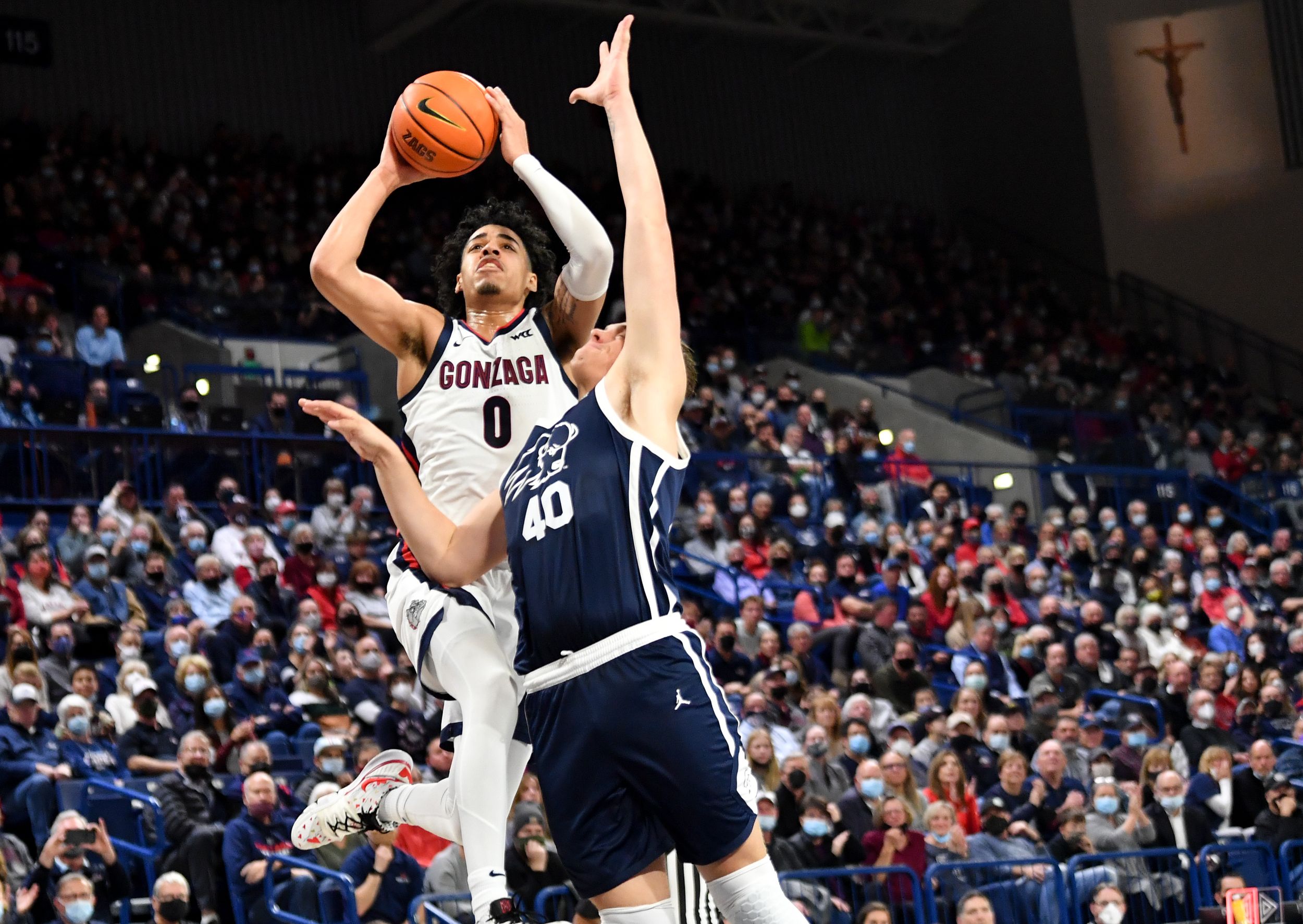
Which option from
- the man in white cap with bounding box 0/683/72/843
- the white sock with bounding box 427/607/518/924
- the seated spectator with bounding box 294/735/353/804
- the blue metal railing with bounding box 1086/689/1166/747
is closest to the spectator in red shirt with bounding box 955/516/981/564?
the blue metal railing with bounding box 1086/689/1166/747

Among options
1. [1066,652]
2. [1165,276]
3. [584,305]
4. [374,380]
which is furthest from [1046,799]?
[1165,276]

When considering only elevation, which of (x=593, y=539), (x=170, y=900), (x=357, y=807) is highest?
(x=593, y=539)

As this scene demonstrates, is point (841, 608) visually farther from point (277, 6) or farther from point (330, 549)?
point (277, 6)

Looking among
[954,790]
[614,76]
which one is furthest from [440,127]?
[954,790]

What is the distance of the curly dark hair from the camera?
5.77 metres

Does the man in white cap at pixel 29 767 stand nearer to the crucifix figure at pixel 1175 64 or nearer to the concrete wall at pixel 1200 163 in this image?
the concrete wall at pixel 1200 163

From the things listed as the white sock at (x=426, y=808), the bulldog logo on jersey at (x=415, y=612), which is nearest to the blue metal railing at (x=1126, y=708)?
the white sock at (x=426, y=808)

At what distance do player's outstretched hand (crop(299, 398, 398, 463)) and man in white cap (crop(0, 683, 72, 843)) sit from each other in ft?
19.7

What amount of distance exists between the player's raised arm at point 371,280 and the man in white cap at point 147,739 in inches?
232

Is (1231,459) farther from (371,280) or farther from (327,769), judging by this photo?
(371,280)

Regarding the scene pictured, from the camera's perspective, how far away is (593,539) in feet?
13.3

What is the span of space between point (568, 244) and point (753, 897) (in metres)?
2.20

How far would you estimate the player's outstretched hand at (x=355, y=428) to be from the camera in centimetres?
448

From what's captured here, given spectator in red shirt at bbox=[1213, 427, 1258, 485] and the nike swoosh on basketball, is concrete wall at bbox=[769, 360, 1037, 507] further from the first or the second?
the nike swoosh on basketball
